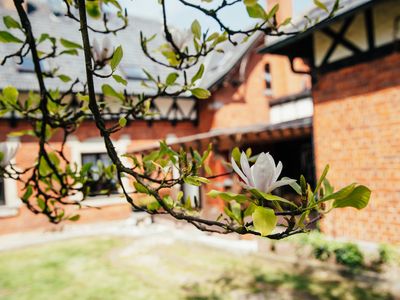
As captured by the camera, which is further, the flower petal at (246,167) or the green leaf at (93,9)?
the green leaf at (93,9)

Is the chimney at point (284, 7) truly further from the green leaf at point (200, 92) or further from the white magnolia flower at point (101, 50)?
the green leaf at point (200, 92)

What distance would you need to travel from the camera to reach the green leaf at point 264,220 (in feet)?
2.65

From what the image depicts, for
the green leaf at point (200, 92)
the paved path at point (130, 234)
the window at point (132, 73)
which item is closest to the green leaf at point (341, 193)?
the green leaf at point (200, 92)

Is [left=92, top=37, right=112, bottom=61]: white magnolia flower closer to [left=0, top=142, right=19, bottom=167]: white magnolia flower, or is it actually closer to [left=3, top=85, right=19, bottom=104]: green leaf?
[left=3, top=85, right=19, bottom=104]: green leaf

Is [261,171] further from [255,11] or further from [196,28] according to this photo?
[196,28]

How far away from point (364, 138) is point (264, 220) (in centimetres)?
519

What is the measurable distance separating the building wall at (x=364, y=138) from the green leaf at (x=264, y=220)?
4.47 meters

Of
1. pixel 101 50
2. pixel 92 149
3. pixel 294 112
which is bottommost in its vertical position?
pixel 92 149

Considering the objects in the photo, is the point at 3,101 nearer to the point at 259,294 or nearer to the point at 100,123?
the point at 100,123

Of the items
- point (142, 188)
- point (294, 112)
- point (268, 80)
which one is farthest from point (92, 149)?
point (142, 188)

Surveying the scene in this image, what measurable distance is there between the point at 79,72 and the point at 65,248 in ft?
19.3

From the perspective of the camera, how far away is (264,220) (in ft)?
2.68

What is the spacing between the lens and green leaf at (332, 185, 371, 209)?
0.77 m

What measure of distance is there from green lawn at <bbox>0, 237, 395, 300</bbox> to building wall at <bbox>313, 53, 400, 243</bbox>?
37.3 inches
